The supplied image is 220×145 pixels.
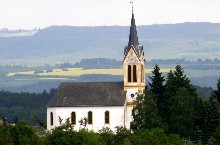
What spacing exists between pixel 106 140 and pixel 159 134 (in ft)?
21.5

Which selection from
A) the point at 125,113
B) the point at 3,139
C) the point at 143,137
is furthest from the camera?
Result: the point at 125,113

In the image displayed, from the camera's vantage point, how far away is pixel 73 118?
392 ft

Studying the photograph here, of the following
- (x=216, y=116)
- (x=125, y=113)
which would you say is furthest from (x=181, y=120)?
(x=125, y=113)

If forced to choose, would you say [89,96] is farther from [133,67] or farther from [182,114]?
[182,114]

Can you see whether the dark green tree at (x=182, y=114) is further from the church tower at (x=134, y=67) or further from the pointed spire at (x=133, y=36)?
the pointed spire at (x=133, y=36)

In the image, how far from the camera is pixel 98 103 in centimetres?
11956

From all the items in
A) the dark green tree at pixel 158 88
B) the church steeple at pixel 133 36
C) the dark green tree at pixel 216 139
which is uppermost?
the church steeple at pixel 133 36

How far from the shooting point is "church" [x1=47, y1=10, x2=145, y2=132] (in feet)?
391

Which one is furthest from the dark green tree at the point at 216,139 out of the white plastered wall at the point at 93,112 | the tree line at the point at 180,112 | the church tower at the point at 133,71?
the church tower at the point at 133,71

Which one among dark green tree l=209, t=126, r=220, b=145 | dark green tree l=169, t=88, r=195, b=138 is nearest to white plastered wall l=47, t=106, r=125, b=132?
dark green tree l=169, t=88, r=195, b=138

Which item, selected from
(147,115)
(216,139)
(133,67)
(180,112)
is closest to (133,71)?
(133,67)

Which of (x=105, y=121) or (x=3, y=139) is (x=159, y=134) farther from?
(x=105, y=121)

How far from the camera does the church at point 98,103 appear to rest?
119 metres

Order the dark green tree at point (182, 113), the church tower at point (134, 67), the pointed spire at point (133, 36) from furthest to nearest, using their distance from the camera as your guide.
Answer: the pointed spire at point (133, 36), the church tower at point (134, 67), the dark green tree at point (182, 113)
